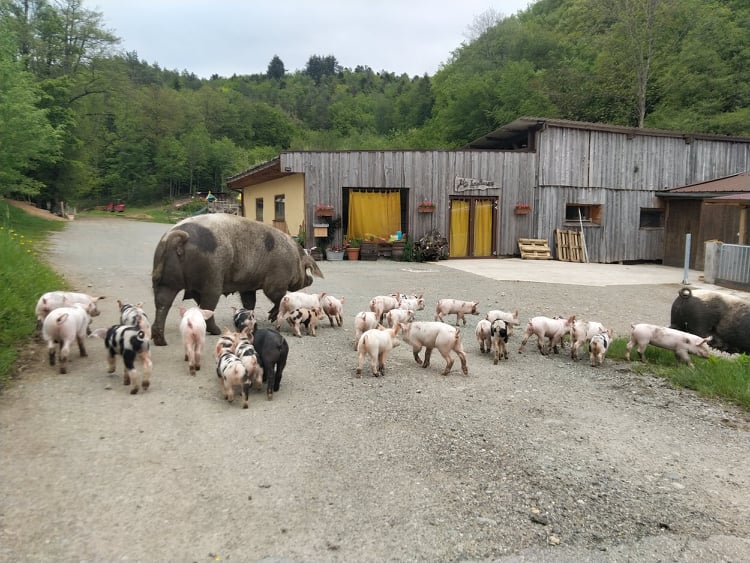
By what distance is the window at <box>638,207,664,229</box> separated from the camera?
2256 centimetres

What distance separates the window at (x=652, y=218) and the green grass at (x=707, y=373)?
56.9 ft

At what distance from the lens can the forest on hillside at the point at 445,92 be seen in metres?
31.8

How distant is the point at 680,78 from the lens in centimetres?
3459

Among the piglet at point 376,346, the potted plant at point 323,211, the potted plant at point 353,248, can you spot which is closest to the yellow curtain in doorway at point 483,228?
the potted plant at point 353,248

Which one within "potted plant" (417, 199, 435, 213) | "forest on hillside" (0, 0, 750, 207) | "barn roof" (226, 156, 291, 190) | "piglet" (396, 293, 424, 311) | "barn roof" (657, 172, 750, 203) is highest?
"forest on hillside" (0, 0, 750, 207)

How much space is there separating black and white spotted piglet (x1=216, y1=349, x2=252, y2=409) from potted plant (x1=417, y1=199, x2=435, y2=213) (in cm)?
1540

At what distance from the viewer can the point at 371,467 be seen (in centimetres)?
382

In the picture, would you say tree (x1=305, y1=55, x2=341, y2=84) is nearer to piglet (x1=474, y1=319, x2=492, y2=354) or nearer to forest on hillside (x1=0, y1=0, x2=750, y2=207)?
forest on hillside (x1=0, y1=0, x2=750, y2=207)

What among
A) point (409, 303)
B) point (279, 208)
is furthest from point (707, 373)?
point (279, 208)

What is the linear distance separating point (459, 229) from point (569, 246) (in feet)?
14.6

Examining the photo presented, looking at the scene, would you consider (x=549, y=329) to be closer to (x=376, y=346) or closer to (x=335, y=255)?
(x=376, y=346)

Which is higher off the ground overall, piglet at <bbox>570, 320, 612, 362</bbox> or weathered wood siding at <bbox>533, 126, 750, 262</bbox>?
weathered wood siding at <bbox>533, 126, 750, 262</bbox>

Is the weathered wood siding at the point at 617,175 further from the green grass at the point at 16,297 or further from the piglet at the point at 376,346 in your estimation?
the green grass at the point at 16,297

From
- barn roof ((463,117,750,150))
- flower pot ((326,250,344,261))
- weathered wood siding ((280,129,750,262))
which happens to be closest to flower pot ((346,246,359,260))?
flower pot ((326,250,344,261))
